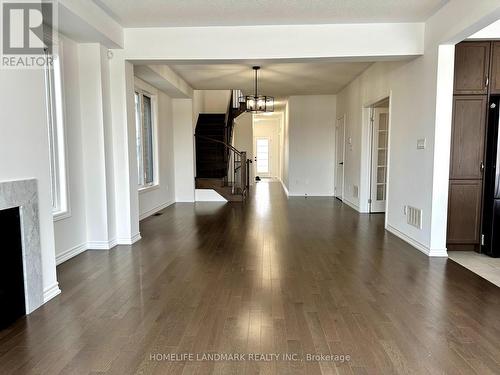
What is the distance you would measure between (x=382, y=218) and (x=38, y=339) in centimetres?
555

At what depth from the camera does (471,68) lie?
156 inches

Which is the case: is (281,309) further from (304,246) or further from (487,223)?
(487,223)

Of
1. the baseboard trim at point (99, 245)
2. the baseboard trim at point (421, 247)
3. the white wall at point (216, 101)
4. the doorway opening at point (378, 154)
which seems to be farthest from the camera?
the white wall at point (216, 101)

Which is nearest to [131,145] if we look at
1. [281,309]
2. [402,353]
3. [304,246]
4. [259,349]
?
[304,246]

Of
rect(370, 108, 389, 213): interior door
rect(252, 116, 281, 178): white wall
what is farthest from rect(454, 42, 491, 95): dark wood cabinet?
rect(252, 116, 281, 178): white wall

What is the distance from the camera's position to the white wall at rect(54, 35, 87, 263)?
3.74 m

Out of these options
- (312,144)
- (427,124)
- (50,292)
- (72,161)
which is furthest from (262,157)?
(50,292)

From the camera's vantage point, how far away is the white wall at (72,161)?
374 centimetres

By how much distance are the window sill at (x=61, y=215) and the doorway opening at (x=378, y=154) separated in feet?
17.4

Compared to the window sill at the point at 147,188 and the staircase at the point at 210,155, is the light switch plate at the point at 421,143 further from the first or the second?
the staircase at the point at 210,155

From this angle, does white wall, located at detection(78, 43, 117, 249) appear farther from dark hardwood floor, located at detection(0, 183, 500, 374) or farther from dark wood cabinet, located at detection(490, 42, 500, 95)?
dark wood cabinet, located at detection(490, 42, 500, 95)

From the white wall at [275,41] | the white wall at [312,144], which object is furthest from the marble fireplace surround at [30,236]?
the white wall at [312,144]

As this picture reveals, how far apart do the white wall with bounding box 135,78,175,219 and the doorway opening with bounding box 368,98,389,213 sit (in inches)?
171

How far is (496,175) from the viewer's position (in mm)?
3963
